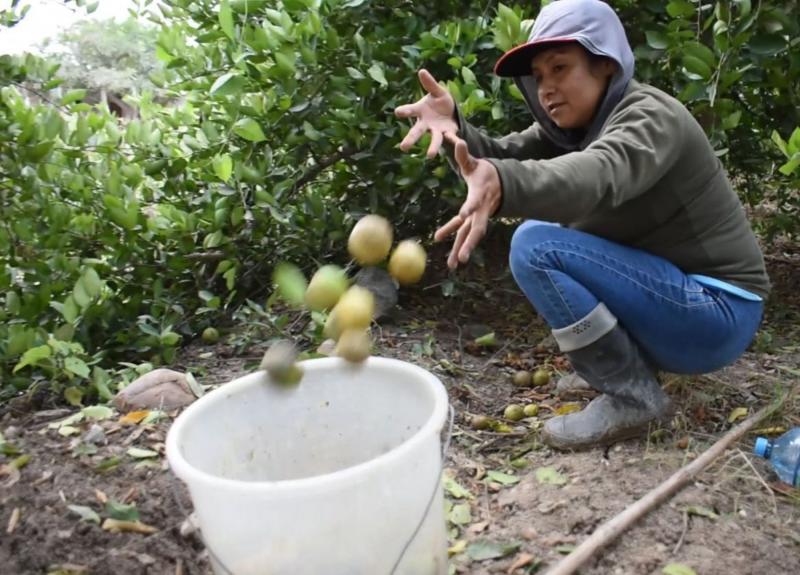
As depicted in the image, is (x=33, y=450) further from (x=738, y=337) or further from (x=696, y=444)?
(x=738, y=337)

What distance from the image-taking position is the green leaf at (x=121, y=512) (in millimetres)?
1777

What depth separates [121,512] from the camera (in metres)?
1.78

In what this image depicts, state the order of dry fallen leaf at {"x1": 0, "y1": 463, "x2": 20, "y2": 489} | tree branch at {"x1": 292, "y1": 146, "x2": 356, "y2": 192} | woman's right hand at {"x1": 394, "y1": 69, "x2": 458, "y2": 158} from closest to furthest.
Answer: dry fallen leaf at {"x1": 0, "y1": 463, "x2": 20, "y2": 489}, woman's right hand at {"x1": 394, "y1": 69, "x2": 458, "y2": 158}, tree branch at {"x1": 292, "y1": 146, "x2": 356, "y2": 192}

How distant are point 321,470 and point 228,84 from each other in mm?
1567

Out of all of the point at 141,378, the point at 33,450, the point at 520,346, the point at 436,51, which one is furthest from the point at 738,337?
the point at 33,450

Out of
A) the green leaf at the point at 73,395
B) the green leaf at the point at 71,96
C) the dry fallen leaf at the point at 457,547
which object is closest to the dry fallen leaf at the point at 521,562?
the dry fallen leaf at the point at 457,547

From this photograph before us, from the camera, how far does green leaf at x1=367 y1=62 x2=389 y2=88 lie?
285cm

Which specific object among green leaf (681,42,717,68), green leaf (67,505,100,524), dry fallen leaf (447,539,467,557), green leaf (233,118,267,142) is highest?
green leaf (681,42,717,68)

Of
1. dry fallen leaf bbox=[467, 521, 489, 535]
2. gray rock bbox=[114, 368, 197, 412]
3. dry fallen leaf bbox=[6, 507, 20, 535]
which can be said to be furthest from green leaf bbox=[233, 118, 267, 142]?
dry fallen leaf bbox=[467, 521, 489, 535]

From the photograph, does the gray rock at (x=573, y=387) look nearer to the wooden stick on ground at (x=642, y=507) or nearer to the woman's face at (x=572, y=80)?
the wooden stick on ground at (x=642, y=507)

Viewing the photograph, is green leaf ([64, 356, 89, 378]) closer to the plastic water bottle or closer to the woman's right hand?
the woman's right hand

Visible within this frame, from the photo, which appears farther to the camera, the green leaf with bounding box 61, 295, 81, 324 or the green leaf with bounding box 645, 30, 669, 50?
the green leaf with bounding box 645, 30, 669, 50

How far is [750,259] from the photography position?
2.28 meters

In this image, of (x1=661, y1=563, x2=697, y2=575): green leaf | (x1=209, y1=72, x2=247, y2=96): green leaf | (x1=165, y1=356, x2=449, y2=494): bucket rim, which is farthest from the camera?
(x1=209, y1=72, x2=247, y2=96): green leaf
